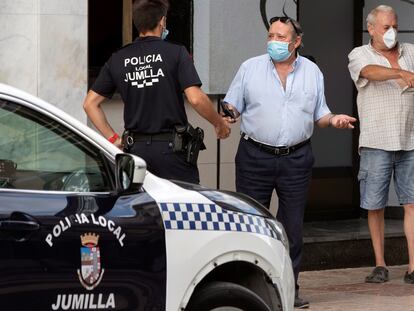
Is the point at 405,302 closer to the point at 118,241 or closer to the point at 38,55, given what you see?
the point at 38,55

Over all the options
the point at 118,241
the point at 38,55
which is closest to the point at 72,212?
the point at 118,241

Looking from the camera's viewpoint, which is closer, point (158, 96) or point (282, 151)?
point (158, 96)

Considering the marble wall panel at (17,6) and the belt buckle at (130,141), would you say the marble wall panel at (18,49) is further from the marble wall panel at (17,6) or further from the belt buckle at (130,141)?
the belt buckle at (130,141)

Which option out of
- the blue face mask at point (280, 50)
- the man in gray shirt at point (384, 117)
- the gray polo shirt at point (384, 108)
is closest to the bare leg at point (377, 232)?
the man in gray shirt at point (384, 117)

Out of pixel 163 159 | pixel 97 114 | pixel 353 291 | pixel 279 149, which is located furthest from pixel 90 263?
pixel 353 291

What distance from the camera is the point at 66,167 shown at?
5520 millimetres

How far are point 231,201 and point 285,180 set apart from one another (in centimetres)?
230

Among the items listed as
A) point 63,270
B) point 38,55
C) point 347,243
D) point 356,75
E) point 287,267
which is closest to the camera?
point 63,270

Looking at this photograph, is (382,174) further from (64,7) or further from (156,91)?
(156,91)

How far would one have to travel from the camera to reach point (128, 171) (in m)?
5.54

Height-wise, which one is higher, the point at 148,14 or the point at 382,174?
the point at 148,14

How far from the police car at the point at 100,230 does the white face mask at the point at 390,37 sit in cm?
373

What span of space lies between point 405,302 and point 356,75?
1794 millimetres

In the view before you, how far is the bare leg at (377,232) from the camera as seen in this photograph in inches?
384
